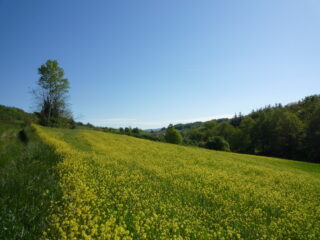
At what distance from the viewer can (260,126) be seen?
197ft

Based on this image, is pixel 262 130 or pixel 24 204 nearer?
pixel 24 204

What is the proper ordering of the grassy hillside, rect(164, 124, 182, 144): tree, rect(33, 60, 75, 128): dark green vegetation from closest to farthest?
the grassy hillside < rect(33, 60, 75, 128): dark green vegetation < rect(164, 124, 182, 144): tree

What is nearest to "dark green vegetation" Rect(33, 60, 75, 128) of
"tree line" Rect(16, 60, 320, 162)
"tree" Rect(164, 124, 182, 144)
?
"tree line" Rect(16, 60, 320, 162)

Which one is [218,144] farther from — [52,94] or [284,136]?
[52,94]

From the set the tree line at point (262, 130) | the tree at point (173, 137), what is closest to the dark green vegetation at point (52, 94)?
the tree line at point (262, 130)

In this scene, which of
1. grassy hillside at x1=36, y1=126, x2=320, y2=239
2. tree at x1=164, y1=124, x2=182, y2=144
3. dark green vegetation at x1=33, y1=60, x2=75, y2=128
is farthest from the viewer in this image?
tree at x1=164, y1=124, x2=182, y2=144

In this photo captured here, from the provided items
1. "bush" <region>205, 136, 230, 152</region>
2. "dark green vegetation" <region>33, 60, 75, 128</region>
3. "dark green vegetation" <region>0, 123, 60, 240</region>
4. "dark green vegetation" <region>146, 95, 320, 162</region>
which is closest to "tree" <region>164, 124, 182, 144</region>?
"dark green vegetation" <region>146, 95, 320, 162</region>

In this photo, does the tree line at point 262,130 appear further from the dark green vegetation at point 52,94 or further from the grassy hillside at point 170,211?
the grassy hillside at point 170,211

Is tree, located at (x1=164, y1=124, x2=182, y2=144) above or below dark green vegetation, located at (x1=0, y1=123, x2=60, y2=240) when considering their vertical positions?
above

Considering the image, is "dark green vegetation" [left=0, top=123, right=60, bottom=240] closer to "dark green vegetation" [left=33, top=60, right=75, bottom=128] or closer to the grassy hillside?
the grassy hillside

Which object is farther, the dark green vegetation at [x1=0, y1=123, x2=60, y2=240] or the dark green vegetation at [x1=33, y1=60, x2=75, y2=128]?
the dark green vegetation at [x1=33, y1=60, x2=75, y2=128]

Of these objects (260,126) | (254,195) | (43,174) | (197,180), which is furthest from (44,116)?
(260,126)

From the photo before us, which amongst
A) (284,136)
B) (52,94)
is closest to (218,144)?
(284,136)

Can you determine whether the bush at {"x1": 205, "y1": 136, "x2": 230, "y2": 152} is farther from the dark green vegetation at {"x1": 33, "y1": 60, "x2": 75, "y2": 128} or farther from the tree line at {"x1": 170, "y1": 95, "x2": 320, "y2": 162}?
the dark green vegetation at {"x1": 33, "y1": 60, "x2": 75, "y2": 128}
